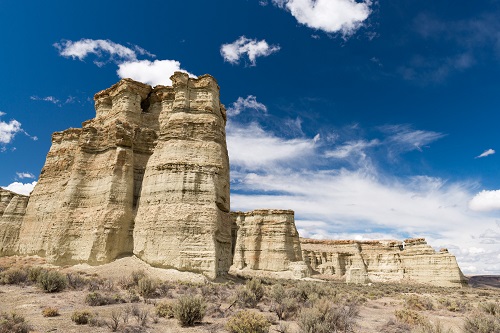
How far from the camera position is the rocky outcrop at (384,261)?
4509 cm

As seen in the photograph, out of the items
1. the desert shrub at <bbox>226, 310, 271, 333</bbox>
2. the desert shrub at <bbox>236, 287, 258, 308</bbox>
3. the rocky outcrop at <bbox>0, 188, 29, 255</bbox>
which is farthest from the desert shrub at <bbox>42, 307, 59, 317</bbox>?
the rocky outcrop at <bbox>0, 188, 29, 255</bbox>

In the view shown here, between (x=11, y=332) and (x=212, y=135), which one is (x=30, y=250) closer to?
(x=212, y=135)

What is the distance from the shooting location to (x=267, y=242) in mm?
49062

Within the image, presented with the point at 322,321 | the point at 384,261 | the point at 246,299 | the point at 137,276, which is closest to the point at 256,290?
the point at 246,299

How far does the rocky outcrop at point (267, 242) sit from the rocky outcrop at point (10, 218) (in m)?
30.7

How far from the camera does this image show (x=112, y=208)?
23.5 m

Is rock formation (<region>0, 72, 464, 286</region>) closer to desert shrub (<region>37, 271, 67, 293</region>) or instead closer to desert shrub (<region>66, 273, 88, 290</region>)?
desert shrub (<region>66, 273, 88, 290</region>)

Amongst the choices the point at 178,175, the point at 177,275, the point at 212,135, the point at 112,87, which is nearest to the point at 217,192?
the point at 178,175

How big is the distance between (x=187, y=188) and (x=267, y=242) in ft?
98.3

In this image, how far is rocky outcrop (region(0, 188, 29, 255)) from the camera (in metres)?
30.9

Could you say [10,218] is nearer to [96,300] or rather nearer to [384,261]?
[96,300]

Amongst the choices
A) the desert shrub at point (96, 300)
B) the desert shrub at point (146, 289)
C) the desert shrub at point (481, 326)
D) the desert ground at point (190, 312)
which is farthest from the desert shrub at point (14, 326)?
the desert shrub at point (481, 326)

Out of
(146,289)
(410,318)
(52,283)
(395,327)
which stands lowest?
(395,327)

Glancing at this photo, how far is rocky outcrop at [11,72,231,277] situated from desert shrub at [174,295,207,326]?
10152 millimetres
